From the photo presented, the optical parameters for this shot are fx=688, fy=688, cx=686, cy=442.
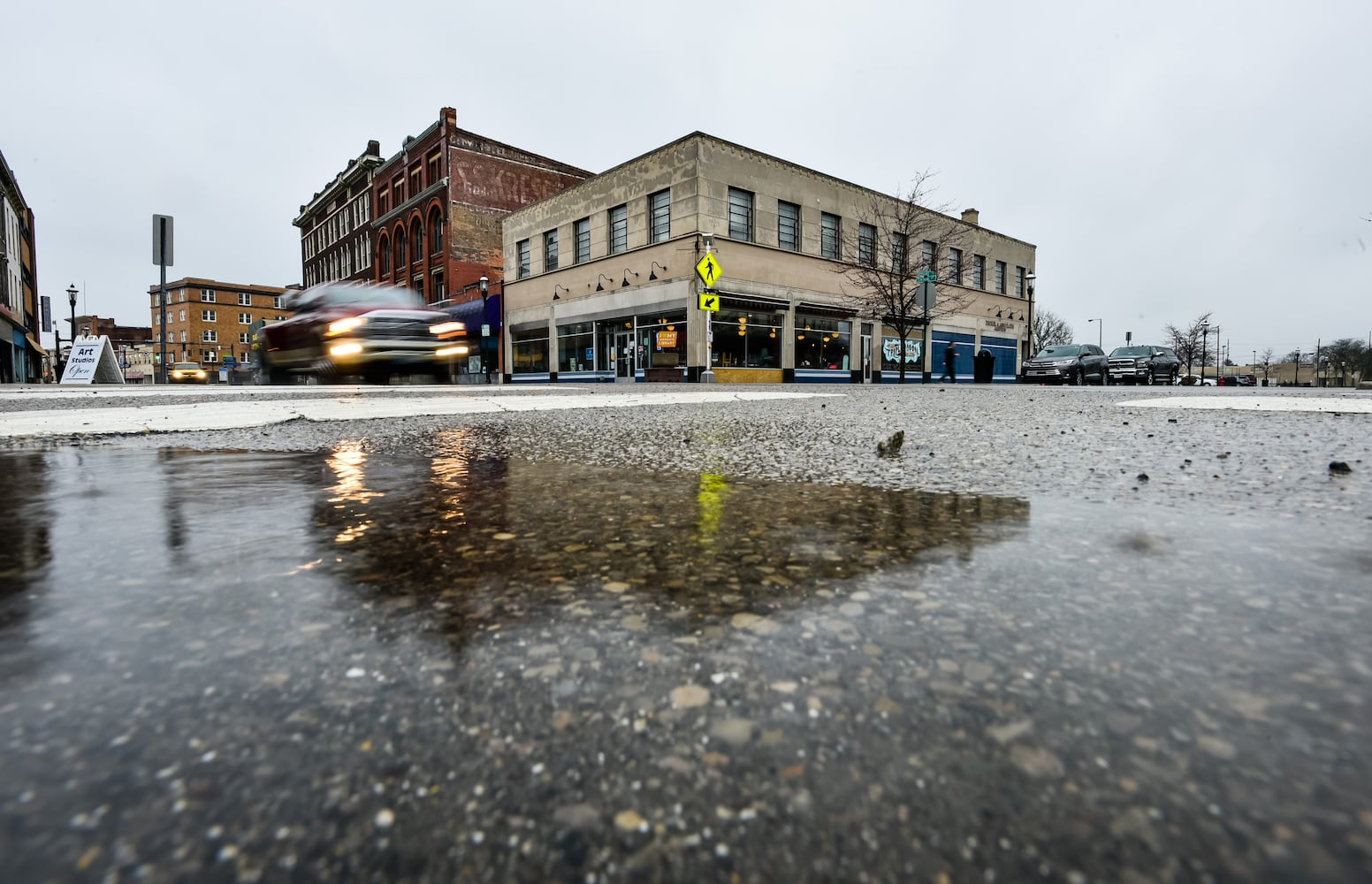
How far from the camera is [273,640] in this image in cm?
106

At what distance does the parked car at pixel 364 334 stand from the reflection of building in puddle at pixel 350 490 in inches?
312

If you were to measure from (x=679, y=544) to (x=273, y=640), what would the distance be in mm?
890

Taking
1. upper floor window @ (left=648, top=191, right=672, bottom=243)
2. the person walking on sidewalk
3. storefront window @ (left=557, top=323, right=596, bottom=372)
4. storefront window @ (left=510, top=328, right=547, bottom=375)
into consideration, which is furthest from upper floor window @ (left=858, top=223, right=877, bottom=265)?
storefront window @ (left=510, top=328, right=547, bottom=375)

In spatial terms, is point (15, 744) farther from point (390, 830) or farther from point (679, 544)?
point (679, 544)

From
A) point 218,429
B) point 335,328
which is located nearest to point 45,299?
point 335,328

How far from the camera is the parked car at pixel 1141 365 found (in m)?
28.0

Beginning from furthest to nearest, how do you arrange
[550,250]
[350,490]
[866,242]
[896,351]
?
[896,351] < [550,250] < [866,242] < [350,490]

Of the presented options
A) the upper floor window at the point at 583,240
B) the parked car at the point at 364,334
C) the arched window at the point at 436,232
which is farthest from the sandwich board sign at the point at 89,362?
the arched window at the point at 436,232

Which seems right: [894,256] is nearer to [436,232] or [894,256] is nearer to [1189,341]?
[436,232]

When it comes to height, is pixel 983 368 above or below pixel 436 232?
below

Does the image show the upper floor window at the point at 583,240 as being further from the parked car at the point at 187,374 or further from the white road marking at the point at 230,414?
the parked car at the point at 187,374

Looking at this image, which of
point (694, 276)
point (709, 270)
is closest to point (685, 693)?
point (709, 270)

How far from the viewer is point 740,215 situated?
25859mm

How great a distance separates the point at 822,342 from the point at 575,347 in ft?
35.4
